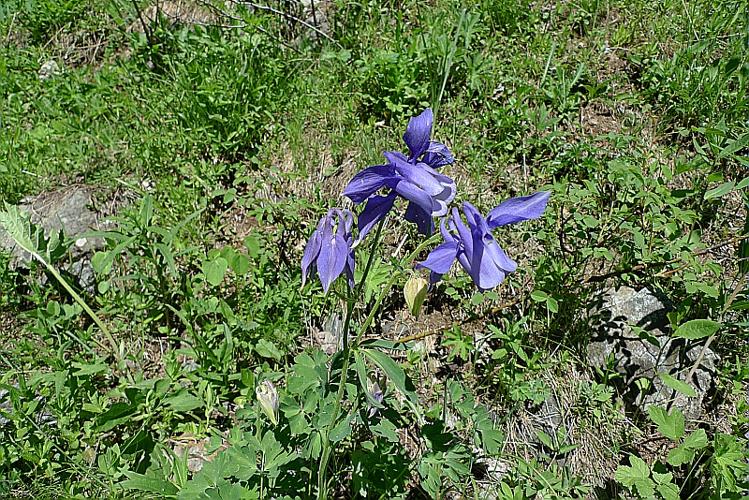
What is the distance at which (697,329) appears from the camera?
83.7 inches

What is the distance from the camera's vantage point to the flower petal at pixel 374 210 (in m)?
1.48

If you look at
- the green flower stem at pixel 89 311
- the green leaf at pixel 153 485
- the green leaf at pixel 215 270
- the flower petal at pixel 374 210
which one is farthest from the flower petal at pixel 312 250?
the green flower stem at pixel 89 311

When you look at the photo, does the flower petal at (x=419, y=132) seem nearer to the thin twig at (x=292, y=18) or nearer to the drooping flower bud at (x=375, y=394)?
the drooping flower bud at (x=375, y=394)

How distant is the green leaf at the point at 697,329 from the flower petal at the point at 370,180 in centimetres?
132

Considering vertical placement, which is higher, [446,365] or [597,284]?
[597,284]

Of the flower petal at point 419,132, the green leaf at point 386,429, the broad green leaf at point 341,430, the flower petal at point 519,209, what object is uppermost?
the flower petal at point 419,132

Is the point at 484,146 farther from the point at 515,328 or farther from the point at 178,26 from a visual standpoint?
the point at 178,26

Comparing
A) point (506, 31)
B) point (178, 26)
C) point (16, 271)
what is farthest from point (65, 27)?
point (506, 31)

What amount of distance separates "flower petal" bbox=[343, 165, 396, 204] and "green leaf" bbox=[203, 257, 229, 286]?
1.42m

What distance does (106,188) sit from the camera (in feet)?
10.9

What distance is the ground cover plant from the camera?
6.51 ft

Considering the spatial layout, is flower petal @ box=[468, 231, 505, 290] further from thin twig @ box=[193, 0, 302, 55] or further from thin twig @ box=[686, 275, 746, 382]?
thin twig @ box=[193, 0, 302, 55]

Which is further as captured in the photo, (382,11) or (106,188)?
(382,11)

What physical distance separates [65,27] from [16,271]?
5.93 feet
